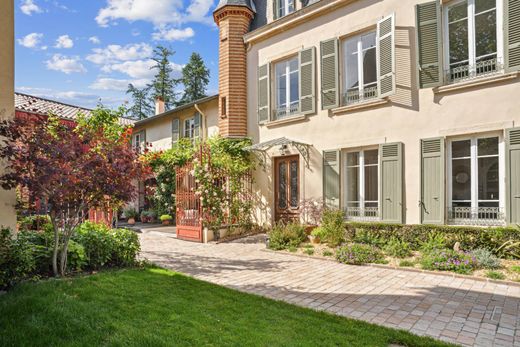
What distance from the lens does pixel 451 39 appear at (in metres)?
7.59

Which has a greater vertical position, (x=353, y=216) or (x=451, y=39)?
(x=451, y=39)

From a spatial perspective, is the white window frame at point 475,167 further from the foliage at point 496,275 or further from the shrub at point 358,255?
the shrub at point 358,255

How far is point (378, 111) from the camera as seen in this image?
854cm

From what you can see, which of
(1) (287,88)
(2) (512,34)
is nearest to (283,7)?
(1) (287,88)

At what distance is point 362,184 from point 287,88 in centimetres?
423

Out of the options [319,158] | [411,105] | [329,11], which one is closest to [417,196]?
[411,105]

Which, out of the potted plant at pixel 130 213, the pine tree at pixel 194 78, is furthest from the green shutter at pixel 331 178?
the pine tree at pixel 194 78

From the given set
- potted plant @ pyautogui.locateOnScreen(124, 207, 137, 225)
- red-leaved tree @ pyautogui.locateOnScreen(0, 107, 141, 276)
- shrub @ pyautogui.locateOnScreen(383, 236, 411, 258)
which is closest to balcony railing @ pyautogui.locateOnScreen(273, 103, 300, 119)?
shrub @ pyautogui.locateOnScreen(383, 236, 411, 258)

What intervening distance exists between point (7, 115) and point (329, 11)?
8.52 m

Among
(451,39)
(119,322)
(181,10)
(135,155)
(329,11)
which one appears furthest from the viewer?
(181,10)

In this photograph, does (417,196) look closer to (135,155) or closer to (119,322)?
(135,155)

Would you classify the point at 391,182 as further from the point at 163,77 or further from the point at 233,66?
the point at 163,77

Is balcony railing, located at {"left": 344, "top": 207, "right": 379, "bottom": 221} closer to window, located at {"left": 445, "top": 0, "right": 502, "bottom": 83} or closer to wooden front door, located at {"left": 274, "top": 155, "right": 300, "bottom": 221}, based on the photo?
wooden front door, located at {"left": 274, "top": 155, "right": 300, "bottom": 221}

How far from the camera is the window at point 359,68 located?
8.86 m
